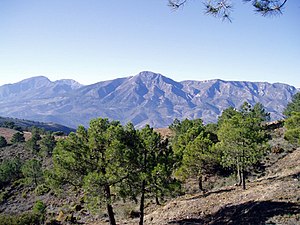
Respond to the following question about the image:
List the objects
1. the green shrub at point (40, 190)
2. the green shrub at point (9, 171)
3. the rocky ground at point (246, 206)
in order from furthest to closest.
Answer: the green shrub at point (9, 171)
the green shrub at point (40, 190)
the rocky ground at point (246, 206)

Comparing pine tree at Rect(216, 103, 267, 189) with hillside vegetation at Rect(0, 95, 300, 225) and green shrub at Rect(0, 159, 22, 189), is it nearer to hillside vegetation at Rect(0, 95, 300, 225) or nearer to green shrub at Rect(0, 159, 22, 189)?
hillside vegetation at Rect(0, 95, 300, 225)

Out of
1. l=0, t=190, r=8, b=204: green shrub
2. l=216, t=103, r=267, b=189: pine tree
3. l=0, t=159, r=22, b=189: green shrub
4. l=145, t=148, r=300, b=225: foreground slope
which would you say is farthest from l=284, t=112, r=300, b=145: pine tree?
l=0, t=159, r=22, b=189: green shrub

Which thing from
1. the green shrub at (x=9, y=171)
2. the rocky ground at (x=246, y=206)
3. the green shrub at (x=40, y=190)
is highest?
the rocky ground at (x=246, y=206)

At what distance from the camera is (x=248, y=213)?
2028 centimetres

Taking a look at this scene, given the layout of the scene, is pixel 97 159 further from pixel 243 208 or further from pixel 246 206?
pixel 246 206

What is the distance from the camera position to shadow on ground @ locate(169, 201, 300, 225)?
723 inches

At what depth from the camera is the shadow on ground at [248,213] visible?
1836 centimetres

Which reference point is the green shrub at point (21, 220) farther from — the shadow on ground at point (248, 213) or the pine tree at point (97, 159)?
the shadow on ground at point (248, 213)

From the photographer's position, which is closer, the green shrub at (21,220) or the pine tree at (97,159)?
the pine tree at (97,159)

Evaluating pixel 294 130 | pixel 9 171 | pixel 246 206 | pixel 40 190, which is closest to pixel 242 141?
pixel 246 206

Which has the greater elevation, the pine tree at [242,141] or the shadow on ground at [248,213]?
the pine tree at [242,141]

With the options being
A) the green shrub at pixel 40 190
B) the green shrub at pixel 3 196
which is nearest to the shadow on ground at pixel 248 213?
the green shrub at pixel 40 190

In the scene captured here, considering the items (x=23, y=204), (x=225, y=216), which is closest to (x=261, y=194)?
(x=225, y=216)

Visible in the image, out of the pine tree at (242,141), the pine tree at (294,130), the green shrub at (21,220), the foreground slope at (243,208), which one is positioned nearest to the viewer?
the foreground slope at (243,208)
